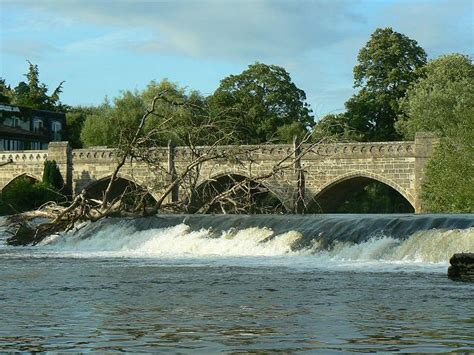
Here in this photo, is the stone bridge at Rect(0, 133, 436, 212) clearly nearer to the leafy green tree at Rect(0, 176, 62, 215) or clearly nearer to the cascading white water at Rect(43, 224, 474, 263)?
the leafy green tree at Rect(0, 176, 62, 215)

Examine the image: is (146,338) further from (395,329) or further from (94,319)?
(395,329)

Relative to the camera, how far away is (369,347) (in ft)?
35.2

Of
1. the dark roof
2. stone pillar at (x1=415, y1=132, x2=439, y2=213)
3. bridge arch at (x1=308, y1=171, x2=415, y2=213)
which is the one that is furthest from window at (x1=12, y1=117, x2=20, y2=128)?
stone pillar at (x1=415, y1=132, x2=439, y2=213)

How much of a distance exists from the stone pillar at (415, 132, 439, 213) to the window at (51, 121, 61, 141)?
45.7 meters

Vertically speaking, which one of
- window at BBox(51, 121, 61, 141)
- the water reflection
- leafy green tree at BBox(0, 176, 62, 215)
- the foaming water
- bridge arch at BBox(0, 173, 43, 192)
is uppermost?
window at BBox(51, 121, 61, 141)

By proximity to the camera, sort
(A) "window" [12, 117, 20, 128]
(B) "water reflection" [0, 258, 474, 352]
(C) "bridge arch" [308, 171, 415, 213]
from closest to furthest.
Answer: 1. (B) "water reflection" [0, 258, 474, 352]
2. (C) "bridge arch" [308, 171, 415, 213]
3. (A) "window" [12, 117, 20, 128]

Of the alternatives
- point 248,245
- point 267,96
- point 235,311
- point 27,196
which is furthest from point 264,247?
point 267,96

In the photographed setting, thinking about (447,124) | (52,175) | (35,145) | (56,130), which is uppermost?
(56,130)

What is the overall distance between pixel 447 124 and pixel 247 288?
39966 millimetres

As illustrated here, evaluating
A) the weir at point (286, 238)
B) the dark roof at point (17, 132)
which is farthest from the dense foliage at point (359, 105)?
the weir at point (286, 238)

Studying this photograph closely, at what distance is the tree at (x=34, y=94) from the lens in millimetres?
101775

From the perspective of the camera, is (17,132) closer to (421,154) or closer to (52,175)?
(52,175)

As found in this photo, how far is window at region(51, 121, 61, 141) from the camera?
90.9 metres

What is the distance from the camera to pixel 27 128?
3455 inches
